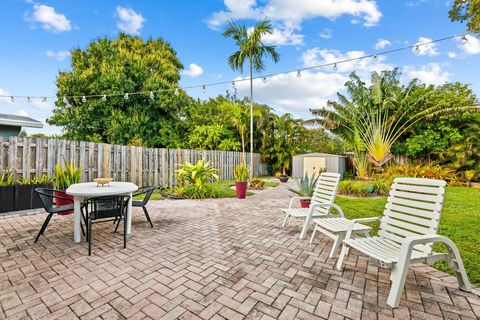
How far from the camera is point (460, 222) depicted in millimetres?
4805

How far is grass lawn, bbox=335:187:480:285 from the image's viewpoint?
2.89 meters

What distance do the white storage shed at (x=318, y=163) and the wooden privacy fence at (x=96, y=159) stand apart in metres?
7.09

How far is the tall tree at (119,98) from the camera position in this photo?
49.8ft

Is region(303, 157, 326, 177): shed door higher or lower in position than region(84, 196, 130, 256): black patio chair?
higher

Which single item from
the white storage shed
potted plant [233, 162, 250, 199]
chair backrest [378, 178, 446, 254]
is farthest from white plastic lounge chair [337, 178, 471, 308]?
the white storage shed

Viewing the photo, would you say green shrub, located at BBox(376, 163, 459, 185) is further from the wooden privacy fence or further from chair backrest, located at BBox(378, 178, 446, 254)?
the wooden privacy fence

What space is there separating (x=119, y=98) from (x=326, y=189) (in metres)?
15.7

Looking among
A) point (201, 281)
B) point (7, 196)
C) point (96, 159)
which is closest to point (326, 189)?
point (201, 281)

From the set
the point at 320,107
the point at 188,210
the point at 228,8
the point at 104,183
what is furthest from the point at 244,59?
the point at 104,183

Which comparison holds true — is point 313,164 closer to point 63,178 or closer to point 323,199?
point 323,199

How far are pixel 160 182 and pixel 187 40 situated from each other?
949cm

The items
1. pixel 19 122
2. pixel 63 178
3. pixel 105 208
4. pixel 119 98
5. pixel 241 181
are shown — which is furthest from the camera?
pixel 119 98

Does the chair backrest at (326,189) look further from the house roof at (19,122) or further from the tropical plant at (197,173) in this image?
the house roof at (19,122)

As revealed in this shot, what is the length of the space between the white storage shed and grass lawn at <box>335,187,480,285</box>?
7278 millimetres
